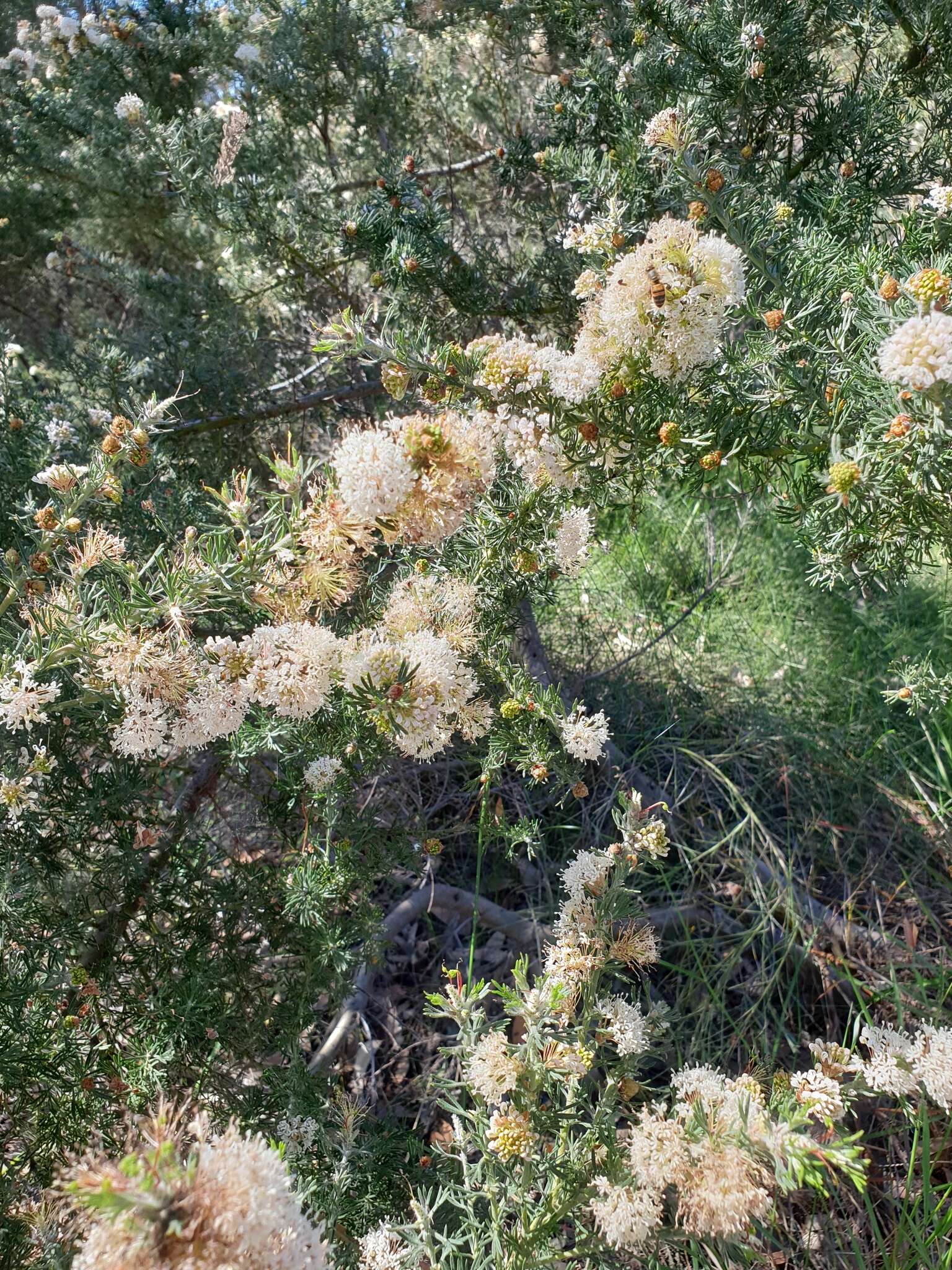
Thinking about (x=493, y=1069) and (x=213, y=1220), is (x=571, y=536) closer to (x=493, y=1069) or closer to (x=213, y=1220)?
(x=493, y=1069)

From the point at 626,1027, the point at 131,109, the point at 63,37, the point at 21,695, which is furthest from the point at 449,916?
the point at 63,37

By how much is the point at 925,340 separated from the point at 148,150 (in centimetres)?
287

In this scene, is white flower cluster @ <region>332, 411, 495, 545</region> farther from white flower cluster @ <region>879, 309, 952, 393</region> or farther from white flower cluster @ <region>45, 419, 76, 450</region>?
white flower cluster @ <region>45, 419, 76, 450</region>

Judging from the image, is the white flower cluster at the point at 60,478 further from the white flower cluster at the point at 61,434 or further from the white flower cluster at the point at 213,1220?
the white flower cluster at the point at 213,1220

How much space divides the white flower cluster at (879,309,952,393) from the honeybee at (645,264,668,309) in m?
0.34

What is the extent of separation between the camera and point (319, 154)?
3.49 meters

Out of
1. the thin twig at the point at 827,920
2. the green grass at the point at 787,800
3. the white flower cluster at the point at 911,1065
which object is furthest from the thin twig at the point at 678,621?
the white flower cluster at the point at 911,1065

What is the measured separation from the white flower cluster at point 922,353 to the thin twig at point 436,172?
2452mm

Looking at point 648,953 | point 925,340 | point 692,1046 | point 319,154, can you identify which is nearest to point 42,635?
point 648,953

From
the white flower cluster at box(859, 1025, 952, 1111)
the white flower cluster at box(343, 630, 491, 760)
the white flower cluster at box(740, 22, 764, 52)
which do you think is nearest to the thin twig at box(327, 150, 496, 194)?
the white flower cluster at box(740, 22, 764, 52)

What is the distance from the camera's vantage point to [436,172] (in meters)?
3.38

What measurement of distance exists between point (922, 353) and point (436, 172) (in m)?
2.90

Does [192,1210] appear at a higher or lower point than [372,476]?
lower

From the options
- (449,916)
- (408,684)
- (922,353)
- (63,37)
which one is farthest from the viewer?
(63,37)
